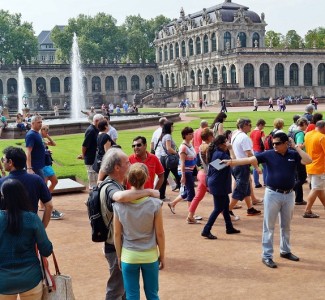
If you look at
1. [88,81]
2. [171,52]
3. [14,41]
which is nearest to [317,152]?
[88,81]

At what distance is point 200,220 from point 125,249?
538 cm

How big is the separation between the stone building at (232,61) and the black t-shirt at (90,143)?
6631 centimetres

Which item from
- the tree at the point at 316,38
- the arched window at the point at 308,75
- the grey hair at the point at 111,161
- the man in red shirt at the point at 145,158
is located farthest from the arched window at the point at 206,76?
the grey hair at the point at 111,161

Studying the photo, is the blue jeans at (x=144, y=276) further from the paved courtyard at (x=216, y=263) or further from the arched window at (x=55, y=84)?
the arched window at (x=55, y=84)

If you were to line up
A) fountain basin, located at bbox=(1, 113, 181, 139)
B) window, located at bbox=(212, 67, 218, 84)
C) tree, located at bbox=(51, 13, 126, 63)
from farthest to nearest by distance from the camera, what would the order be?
1. tree, located at bbox=(51, 13, 126, 63)
2. window, located at bbox=(212, 67, 218, 84)
3. fountain basin, located at bbox=(1, 113, 181, 139)

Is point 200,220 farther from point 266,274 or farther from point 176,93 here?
point 176,93

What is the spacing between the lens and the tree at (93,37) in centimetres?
10738

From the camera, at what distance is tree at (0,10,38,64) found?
103062 millimetres

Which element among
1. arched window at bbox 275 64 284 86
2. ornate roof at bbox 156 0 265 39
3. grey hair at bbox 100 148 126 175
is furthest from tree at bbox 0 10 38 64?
grey hair at bbox 100 148 126 175

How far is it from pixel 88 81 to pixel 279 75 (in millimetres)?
34897

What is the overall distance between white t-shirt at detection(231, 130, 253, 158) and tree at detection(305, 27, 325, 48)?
356 ft

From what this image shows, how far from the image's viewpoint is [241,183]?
34.9 feet

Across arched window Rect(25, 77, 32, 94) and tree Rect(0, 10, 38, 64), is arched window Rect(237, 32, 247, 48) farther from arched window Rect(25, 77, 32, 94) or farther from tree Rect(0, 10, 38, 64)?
tree Rect(0, 10, 38, 64)

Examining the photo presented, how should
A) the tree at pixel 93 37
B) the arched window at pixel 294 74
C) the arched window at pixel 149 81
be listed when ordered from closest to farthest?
the arched window at pixel 294 74 < the arched window at pixel 149 81 < the tree at pixel 93 37
